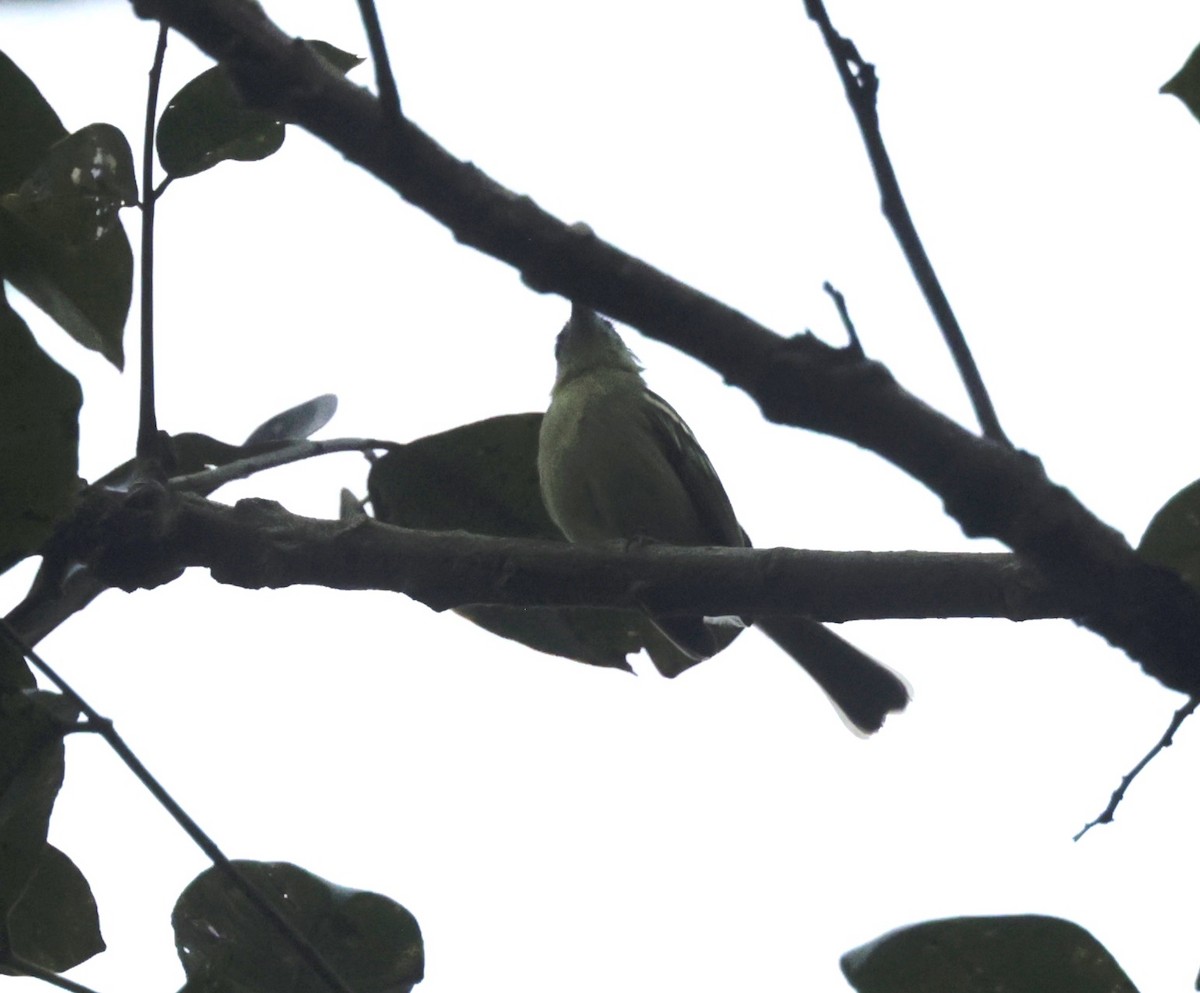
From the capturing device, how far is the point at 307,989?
2078 millimetres

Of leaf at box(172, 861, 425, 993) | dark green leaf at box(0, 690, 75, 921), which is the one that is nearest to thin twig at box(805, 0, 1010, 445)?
leaf at box(172, 861, 425, 993)

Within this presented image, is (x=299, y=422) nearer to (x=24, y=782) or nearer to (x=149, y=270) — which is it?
(x=149, y=270)

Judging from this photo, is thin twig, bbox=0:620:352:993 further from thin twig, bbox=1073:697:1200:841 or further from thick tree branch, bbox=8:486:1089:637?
thin twig, bbox=1073:697:1200:841

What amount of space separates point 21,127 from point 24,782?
1.02 meters

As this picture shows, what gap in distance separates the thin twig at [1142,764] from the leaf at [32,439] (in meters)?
1.50

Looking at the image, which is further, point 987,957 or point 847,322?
point 987,957

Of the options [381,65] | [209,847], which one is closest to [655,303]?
[381,65]

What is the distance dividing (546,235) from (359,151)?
20 centimetres

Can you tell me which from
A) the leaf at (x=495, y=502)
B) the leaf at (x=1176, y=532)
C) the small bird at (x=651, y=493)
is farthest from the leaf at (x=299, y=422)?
the leaf at (x=1176, y=532)

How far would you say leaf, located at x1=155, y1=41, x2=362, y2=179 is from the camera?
2.49 metres

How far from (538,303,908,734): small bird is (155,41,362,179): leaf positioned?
1.72 metres

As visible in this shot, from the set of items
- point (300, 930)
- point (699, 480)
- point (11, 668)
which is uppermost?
point (699, 480)

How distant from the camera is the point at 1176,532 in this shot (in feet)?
5.69

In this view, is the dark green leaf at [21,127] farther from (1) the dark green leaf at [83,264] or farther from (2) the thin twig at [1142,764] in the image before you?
(2) the thin twig at [1142,764]
